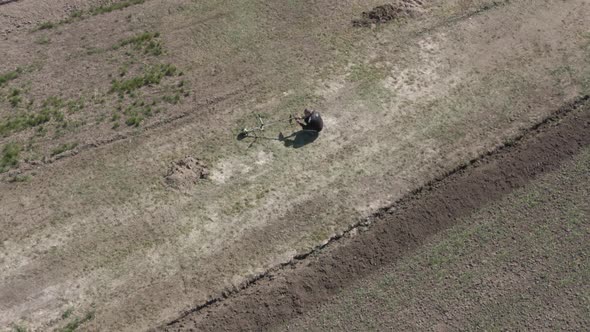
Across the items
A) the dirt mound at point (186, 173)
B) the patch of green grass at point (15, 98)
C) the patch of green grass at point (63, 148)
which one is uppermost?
the patch of green grass at point (15, 98)

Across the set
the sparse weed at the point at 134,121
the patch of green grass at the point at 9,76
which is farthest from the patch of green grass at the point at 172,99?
the patch of green grass at the point at 9,76

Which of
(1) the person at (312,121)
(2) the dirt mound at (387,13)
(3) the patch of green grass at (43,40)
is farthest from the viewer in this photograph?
(2) the dirt mound at (387,13)

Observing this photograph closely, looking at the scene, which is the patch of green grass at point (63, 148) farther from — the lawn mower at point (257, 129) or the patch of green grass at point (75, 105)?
the lawn mower at point (257, 129)

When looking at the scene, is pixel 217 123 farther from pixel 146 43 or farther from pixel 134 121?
pixel 146 43

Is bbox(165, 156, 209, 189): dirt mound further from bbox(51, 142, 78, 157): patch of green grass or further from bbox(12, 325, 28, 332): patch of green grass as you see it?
bbox(12, 325, 28, 332): patch of green grass

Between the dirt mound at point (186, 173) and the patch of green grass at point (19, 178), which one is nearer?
the dirt mound at point (186, 173)

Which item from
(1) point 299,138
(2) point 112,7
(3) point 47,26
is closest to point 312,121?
(1) point 299,138
